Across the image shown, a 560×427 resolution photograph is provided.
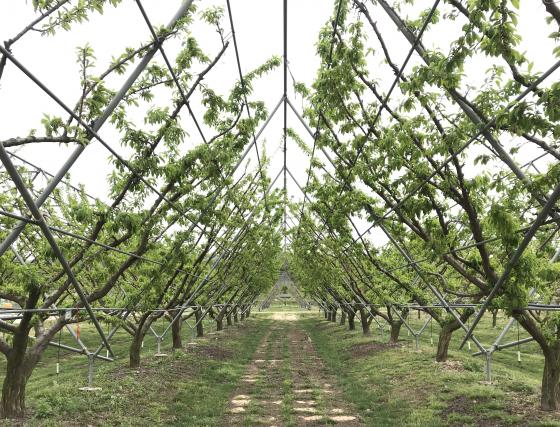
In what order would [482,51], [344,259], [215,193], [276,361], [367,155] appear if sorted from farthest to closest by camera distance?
[344,259] < [276,361] < [215,193] < [367,155] < [482,51]

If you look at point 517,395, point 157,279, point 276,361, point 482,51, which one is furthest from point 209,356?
point 482,51

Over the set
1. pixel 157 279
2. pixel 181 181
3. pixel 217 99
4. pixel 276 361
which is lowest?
pixel 276 361

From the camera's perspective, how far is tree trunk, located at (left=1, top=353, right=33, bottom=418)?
907cm

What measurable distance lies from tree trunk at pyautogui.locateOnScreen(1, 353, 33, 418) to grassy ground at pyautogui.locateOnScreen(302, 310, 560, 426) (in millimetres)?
7424

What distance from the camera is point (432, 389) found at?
1290 cm

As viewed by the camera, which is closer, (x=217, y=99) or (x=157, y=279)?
(x=217, y=99)

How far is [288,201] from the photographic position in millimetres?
24328

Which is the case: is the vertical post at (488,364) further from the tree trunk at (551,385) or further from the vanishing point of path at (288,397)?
the vanishing point of path at (288,397)

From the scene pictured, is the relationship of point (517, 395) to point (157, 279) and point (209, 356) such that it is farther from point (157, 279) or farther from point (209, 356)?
point (209, 356)

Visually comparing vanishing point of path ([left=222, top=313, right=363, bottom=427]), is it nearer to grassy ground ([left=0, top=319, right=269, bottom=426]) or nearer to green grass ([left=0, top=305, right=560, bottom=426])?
green grass ([left=0, top=305, right=560, bottom=426])

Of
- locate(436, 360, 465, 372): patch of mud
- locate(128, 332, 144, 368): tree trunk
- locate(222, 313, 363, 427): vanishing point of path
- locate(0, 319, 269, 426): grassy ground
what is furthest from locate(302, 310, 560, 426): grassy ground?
locate(128, 332, 144, 368): tree trunk

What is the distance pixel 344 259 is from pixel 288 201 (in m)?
4.31

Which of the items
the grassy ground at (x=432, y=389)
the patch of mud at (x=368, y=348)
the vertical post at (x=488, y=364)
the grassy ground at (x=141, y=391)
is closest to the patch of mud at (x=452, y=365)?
the grassy ground at (x=432, y=389)

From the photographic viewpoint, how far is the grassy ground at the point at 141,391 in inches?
409
